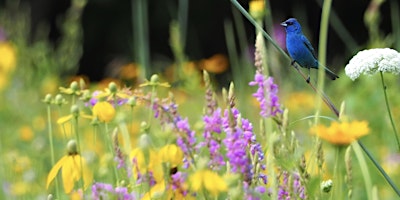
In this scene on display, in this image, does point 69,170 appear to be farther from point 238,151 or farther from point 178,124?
point 238,151

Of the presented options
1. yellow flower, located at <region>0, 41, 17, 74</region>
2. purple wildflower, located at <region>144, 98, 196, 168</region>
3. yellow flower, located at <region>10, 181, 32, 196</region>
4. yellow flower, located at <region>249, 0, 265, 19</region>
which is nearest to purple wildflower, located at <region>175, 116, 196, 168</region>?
purple wildflower, located at <region>144, 98, 196, 168</region>

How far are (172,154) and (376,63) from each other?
0.31m

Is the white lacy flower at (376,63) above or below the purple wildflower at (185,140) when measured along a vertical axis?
above

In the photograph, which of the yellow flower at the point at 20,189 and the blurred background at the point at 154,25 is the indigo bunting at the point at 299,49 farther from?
the blurred background at the point at 154,25

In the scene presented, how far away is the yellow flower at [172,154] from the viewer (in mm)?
969

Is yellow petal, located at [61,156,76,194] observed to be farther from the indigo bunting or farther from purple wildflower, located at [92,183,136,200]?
the indigo bunting

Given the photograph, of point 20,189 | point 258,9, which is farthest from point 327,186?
point 20,189

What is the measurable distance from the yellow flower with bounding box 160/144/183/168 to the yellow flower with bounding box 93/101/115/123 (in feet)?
0.44

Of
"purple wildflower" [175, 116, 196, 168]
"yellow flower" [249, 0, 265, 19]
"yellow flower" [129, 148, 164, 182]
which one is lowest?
"yellow flower" [129, 148, 164, 182]

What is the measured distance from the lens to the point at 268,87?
1021 millimetres

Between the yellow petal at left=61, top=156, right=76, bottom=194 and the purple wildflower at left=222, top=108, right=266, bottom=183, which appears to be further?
the yellow petal at left=61, top=156, right=76, bottom=194

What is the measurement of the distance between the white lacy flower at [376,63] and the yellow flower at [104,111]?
1.09 feet

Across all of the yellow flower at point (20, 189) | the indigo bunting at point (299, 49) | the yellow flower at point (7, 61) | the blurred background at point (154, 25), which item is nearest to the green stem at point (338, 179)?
the indigo bunting at point (299, 49)

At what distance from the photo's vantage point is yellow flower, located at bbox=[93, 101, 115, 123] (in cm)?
116
